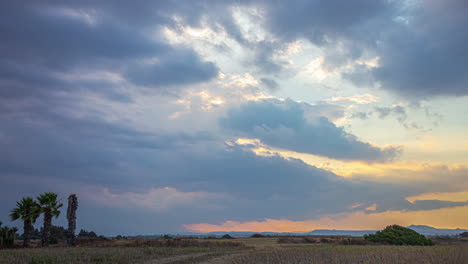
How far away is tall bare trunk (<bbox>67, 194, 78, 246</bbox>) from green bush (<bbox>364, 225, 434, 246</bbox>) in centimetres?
5080

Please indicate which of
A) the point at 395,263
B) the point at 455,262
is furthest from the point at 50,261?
the point at 455,262

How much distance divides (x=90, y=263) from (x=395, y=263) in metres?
22.0

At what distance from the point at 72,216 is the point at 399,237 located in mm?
56203

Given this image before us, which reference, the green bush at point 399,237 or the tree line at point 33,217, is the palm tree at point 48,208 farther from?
the green bush at point 399,237

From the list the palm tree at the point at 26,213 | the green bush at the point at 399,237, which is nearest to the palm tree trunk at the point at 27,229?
the palm tree at the point at 26,213

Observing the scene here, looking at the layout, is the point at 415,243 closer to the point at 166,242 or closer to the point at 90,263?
the point at 166,242

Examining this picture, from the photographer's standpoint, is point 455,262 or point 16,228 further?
point 16,228

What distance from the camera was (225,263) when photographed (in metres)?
28.5

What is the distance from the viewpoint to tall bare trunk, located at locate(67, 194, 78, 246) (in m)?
59.4

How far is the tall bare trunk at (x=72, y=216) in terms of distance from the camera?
5938cm

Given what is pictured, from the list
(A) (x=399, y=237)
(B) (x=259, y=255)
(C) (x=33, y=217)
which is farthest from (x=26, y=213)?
(A) (x=399, y=237)

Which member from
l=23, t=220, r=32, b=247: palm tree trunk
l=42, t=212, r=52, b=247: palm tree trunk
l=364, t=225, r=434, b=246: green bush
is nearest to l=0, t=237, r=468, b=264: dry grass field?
l=42, t=212, r=52, b=247: palm tree trunk

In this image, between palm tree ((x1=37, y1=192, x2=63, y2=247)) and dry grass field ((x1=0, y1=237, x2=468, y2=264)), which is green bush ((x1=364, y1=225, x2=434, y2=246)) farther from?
palm tree ((x1=37, y1=192, x2=63, y2=247))

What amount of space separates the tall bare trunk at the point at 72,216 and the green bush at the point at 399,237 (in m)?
50.8
